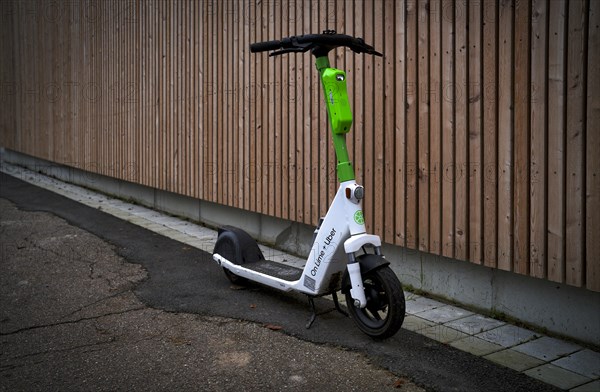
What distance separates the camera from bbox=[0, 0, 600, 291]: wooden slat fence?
4094mm

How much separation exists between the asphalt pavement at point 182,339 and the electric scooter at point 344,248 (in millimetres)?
232

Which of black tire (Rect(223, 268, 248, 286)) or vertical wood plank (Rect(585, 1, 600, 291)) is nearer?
vertical wood plank (Rect(585, 1, 600, 291))

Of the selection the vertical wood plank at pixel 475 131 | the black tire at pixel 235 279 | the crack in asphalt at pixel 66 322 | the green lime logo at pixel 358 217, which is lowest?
the crack in asphalt at pixel 66 322

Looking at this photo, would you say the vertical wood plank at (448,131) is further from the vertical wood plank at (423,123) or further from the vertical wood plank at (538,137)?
the vertical wood plank at (538,137)

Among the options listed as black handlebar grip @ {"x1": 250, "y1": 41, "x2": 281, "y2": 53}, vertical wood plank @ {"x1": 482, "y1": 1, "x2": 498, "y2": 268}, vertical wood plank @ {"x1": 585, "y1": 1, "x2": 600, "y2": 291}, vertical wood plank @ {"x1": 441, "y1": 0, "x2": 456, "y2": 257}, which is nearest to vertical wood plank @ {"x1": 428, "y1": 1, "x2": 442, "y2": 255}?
vertical wood plank @ {"x1": 441, "y1": 0, "x2": 456, "y2": 257}

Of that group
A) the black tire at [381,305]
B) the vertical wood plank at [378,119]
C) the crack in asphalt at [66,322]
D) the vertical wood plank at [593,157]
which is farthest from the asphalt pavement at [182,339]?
the vertical wood plank at [378,119]

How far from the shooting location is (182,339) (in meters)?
4.30

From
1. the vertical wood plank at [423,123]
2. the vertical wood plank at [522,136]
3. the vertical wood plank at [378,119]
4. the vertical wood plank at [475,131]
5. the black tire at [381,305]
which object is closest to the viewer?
the black tire at [381,305]

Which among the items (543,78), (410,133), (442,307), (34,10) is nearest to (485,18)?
(543,78)

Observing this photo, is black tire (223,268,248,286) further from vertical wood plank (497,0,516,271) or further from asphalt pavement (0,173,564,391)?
vertical wood plank (497,0,516,271)

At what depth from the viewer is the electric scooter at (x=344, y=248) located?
163 inches

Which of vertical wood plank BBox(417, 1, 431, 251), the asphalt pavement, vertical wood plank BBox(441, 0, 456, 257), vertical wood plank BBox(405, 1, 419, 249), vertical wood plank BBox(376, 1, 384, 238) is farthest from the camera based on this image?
vertical wood plank BBox(376, 1, 384, 238)

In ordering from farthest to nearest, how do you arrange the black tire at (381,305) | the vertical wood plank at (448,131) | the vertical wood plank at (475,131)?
the vertical wood plank at (448,131), the vertical wood plank at (475,131), the black tire at (381,305)

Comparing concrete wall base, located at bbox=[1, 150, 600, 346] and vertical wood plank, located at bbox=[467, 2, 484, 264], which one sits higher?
vertical wood plank, located at bbox=[467, 2, 484, 264]
